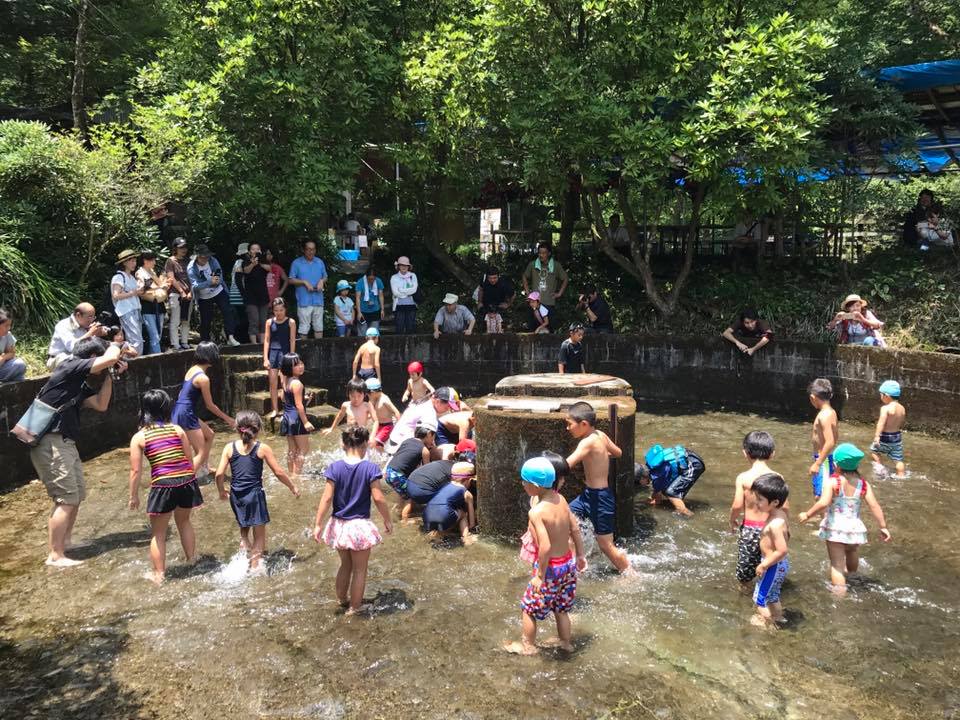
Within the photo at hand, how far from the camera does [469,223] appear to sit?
23.8 meters

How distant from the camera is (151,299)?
41.8ft

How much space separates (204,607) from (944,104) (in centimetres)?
1747

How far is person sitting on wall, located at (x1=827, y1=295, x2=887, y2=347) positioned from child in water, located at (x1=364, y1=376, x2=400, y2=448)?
8.08 metres

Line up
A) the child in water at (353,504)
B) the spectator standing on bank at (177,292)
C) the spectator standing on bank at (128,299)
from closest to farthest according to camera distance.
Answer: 1. the child in water at (353,504)
2. the spectator standing on bank at (128,299)
3. the spectator standing on bank at (177,292)

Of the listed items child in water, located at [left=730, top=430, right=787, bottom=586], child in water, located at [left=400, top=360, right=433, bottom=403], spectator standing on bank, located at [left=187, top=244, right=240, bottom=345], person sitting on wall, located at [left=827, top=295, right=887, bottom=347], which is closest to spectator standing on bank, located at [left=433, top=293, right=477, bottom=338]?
spectator standing on bank, located at [left=187, top=244, right=240, bottom=345]

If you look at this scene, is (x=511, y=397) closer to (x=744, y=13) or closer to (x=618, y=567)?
(x=618, y=567)

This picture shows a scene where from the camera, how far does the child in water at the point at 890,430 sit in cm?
1015

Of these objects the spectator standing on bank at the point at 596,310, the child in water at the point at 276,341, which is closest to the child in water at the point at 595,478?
the child in water at the point at 276,341

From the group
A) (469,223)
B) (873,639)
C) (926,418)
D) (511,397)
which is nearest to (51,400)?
(511,397)

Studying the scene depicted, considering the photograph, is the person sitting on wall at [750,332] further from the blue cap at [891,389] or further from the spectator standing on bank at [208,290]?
the spectator standing on bank at [208,290]

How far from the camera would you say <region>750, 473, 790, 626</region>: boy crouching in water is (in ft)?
21.5

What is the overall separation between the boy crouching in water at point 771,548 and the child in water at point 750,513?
16 centimetres

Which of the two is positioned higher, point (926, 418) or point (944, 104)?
point (944, 104)

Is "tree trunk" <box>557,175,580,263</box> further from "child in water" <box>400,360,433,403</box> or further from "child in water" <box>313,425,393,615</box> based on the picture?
"child in water" <box>313,425,393,615</box>
